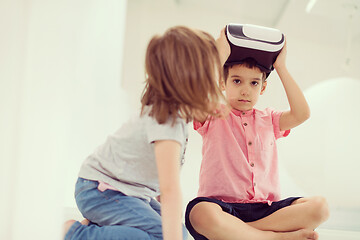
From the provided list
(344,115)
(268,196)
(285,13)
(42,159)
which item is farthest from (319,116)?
(42,159)

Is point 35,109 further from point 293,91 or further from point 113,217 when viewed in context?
point 293,91

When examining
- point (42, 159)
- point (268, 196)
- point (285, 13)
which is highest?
point (285, 13)

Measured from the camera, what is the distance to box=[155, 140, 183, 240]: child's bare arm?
0.62m

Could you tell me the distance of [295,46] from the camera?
66.3 inches

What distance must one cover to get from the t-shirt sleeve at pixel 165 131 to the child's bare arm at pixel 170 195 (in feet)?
0.08

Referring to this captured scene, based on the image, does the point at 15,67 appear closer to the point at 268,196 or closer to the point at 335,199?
the point at 268,196

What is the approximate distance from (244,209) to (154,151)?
0.34 m

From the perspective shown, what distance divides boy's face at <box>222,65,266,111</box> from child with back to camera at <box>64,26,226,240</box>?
27 cm

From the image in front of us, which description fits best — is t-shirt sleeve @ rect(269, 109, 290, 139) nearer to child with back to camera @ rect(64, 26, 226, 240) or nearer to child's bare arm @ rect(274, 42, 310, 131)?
child's bare arm @ rect(274, 42, 310, 131)

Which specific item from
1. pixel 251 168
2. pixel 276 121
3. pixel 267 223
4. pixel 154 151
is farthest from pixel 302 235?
pixel 154 151

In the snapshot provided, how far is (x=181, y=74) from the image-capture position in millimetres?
659

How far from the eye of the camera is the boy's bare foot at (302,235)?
863 mm

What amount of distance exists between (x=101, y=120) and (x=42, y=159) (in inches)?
29.1

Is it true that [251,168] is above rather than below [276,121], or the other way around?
below
